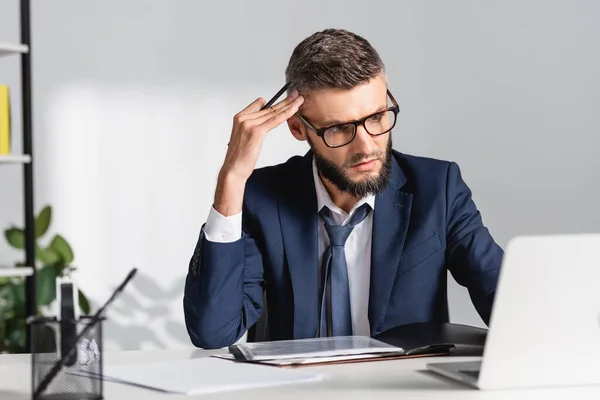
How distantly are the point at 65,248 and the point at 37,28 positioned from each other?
970 millimetres

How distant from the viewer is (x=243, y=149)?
1919 mm

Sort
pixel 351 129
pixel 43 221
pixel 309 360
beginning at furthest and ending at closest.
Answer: pixel 43 221
pixel 351 129
pixel 309 360

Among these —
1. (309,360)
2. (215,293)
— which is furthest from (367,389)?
(215,293)

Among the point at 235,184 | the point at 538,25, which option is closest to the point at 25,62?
the point at 235,184

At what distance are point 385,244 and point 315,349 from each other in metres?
0.55

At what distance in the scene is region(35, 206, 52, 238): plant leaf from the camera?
3.61 meters

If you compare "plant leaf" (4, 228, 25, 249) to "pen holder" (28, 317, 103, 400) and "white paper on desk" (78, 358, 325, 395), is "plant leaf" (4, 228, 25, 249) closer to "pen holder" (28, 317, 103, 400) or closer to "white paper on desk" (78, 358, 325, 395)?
"white paper on desk" (78, 358, 325, 395)

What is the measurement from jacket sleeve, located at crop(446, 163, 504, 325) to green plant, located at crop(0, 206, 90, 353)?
1.86 metres

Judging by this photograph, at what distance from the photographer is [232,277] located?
185 cm

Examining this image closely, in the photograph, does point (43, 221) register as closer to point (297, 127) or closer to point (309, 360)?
point (297, 127)

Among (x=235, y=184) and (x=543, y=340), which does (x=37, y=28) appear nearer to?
(x=235, y=184)

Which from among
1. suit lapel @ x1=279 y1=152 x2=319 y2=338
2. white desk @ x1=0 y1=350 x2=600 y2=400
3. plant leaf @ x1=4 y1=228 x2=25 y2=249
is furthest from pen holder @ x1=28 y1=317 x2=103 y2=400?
plant leaf @ x1=4 y1=228 x2=25 y2=249

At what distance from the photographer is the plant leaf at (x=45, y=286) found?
346 centimetres

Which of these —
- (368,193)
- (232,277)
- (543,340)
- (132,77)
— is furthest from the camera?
(132,77)
